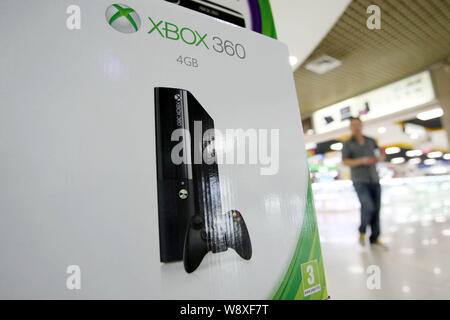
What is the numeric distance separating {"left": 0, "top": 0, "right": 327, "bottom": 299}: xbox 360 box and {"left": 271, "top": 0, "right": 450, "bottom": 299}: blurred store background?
27 centimetres

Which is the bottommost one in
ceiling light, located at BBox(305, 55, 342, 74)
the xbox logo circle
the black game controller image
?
the black game controller image

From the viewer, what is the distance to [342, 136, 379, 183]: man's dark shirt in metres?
1.97

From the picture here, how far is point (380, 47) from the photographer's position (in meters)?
2.43

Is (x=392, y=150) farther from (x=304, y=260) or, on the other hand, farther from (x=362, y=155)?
(x=304, y=260)

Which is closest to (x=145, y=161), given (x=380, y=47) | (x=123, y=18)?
(x=123, y=18)

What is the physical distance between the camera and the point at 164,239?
0.46 metres

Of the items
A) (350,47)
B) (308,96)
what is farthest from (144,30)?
(308,96)

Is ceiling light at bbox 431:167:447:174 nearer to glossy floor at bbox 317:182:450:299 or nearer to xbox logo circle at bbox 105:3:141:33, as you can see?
glossy floor at bbox 317:182:450:299

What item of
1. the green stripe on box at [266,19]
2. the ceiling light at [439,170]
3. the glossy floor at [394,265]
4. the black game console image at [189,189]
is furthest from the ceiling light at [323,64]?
the ceiling light at [439,170]

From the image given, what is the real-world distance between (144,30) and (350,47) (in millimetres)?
2384

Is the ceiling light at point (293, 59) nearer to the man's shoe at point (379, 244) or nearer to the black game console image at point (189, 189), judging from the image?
the man's shoe at point (379, 244)

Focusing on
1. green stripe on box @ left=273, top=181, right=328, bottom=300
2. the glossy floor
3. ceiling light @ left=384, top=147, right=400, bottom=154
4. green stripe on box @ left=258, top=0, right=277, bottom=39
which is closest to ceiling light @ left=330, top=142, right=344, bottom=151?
ceiling light @ left=384, top=147, right=400, bottom=154
